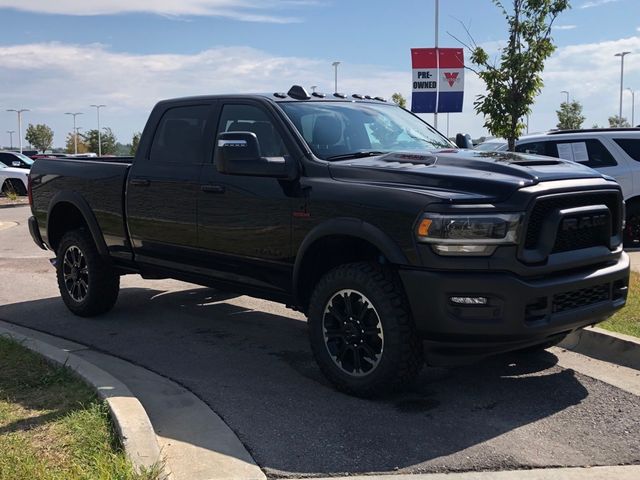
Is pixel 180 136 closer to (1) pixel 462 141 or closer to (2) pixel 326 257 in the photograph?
(2) pixel 326 257

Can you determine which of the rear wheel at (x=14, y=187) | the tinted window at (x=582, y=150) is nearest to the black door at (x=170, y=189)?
the tinted window at (x=582, y=150)

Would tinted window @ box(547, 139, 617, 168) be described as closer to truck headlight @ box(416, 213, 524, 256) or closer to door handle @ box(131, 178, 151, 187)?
door handle @ box(131, 178, 151, 187)

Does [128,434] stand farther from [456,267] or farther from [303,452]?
[456,267]

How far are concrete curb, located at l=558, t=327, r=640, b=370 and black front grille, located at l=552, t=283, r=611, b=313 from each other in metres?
1.03

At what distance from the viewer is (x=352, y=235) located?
4.37 metres

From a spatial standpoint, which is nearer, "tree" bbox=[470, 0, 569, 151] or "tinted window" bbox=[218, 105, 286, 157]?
"tinted window" bbox=[218, 105, 286, 157]

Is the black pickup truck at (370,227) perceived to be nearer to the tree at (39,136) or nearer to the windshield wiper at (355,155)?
the windshield wiper at (355,155)

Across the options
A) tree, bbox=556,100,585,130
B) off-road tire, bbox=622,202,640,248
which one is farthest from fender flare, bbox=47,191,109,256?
tree, bbox=556,100,585,130

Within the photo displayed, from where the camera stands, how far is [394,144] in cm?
537

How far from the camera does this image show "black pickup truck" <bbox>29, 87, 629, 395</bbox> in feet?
13.0

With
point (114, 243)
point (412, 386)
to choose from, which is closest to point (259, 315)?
point (114, 243)

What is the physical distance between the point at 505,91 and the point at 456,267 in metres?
5.68

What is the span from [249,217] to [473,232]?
5.94 ft

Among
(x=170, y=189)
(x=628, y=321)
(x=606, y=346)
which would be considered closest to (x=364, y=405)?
(x=606, y=346)
